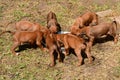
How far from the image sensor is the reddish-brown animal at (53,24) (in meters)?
9.81

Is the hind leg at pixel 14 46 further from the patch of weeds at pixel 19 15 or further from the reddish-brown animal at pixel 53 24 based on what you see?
the patch of weeds at pixel 19 15

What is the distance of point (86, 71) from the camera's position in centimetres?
848

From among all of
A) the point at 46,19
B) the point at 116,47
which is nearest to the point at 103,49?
the point at 116,47

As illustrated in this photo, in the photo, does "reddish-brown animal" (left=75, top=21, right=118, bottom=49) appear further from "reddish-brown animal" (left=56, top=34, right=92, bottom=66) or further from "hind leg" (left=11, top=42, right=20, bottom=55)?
"hind leg" (left=11, top=42, right=20, bottom=55)

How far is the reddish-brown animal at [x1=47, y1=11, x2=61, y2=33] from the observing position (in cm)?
981

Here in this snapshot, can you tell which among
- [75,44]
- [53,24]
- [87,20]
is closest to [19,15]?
[53,24]

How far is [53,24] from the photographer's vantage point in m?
10.1

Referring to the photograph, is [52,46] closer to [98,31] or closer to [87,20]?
[98,31]

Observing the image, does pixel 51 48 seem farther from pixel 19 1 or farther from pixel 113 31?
pixel 19 1

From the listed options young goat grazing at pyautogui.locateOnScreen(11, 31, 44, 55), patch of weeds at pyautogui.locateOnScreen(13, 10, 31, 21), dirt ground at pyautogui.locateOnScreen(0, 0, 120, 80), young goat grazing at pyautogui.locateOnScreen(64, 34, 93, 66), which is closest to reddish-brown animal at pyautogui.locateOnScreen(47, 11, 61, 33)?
dirt ground at pyautogui.locateOnScreen(0, 0, 120, 80)

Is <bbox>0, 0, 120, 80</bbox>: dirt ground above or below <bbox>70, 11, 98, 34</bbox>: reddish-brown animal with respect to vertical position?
below

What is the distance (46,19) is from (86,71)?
3.23 m

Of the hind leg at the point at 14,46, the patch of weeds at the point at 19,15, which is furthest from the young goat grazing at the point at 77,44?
the patch of weeds at the point at 19,15

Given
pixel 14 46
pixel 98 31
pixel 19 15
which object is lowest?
pixel 14 46
